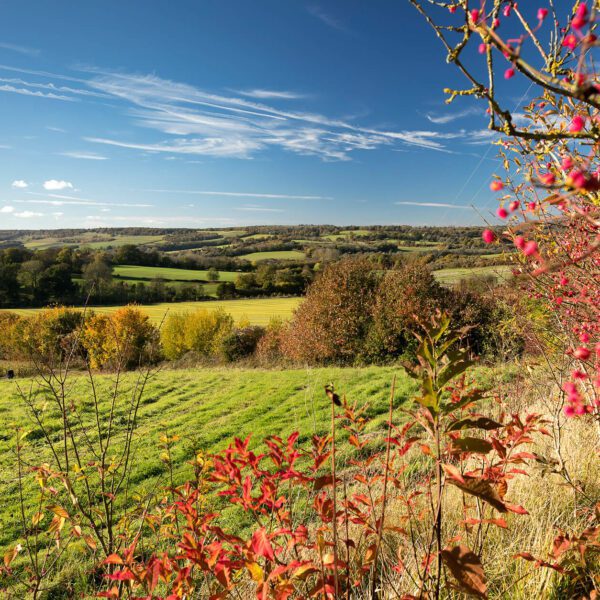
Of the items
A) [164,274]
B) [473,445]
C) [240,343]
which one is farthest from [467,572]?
[164,274]

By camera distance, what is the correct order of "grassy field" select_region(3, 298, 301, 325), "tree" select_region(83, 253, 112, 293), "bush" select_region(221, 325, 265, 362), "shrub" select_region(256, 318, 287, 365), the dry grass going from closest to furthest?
the dry grass, "shrub" select_region(256, 318, 287, 365), "bush" select_region(221, 325, 265, 362), "grassy field" select_region(3, 298, 301, 325), "tree" select_region(83, 253, 112, 293)

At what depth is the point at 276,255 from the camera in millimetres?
66625

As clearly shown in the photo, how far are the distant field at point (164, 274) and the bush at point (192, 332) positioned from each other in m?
22.1

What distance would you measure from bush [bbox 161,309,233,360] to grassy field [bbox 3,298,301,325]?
4.83 m

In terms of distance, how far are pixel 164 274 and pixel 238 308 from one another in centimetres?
1810

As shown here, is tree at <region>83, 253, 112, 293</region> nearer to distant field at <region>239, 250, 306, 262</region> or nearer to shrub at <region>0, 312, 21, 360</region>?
shrub at <region>0, 312, 21, 360</region>

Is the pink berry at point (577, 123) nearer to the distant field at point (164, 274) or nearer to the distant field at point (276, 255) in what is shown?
the distant field at point (164, 274)

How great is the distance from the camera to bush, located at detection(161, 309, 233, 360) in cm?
3641

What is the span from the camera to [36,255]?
61062mm

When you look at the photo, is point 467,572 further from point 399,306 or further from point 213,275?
point 213,275

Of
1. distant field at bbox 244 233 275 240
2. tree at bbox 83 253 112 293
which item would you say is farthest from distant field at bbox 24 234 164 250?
tree at bbox 83 253 112 293

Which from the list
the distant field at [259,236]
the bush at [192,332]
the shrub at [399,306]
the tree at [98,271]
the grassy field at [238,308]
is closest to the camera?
the shrub at [399,306]

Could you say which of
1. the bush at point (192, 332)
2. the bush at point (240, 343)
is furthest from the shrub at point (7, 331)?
the bush at point (240, 343)

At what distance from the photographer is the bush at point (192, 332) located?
3641 cm
